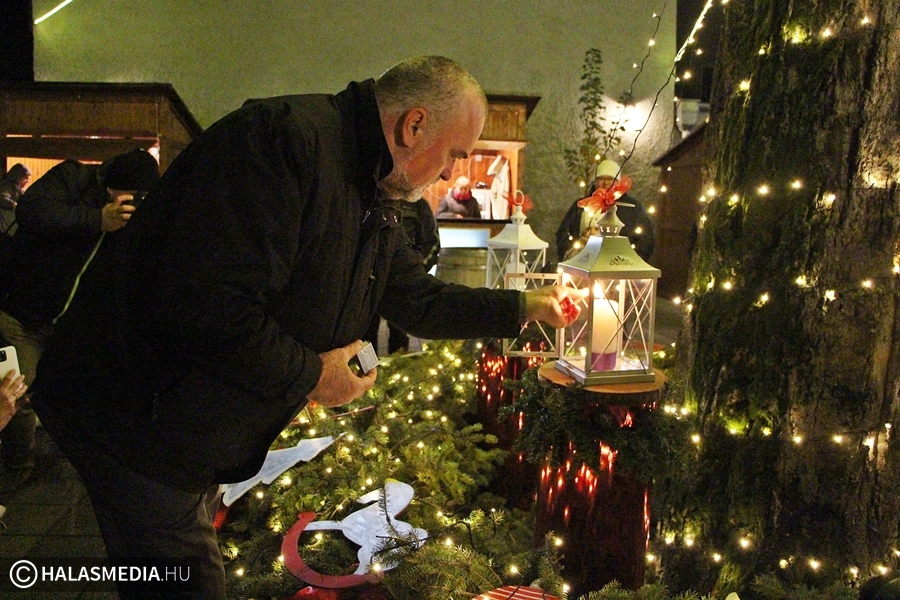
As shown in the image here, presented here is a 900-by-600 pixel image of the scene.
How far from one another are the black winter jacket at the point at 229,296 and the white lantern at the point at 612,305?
709 mm

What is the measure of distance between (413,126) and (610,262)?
0.78 metres

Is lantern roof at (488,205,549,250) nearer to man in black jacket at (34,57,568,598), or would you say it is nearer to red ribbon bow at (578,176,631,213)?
red ribbon bow at (578,176,631,213)

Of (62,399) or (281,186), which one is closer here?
(281,186)

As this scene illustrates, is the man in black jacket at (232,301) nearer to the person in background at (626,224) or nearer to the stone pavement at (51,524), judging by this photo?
the stone pavement at (51,524)

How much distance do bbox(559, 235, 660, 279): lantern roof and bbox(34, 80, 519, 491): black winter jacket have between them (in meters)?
0.67


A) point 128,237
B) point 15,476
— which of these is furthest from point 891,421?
point 15,476

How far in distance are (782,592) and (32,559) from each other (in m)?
2.81

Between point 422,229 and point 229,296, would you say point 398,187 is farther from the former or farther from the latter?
point 422,229

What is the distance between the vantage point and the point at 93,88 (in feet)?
23.0

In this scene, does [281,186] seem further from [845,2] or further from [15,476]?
[15,476]

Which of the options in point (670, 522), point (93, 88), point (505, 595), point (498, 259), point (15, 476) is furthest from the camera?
point (93, 88)

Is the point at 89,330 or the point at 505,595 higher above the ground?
the point at 89,330

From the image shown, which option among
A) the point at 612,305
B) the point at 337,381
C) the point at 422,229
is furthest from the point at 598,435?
the point at 422,229

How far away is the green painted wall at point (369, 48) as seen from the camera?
9.12 meters
